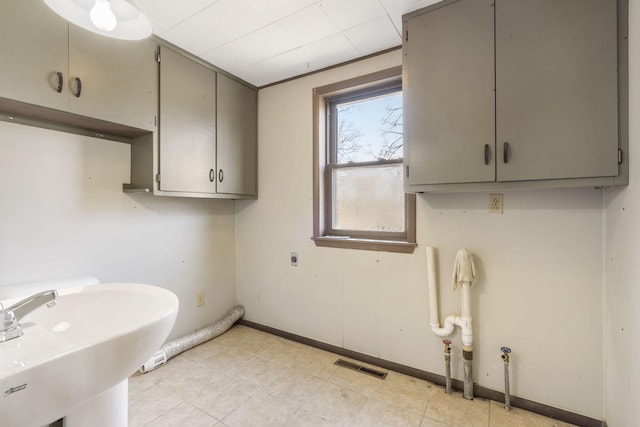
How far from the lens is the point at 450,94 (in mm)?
1569

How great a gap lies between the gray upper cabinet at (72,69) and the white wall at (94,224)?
32 centimetres

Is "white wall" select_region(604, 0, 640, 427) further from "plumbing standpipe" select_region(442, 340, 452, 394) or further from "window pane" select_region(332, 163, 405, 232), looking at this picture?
"window pane" select_region(332, 163, 405, 232)

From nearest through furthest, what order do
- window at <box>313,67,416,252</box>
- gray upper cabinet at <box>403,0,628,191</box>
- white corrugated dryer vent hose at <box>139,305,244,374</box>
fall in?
gray upper cabinet at <box>403,0,628,191</box>
white corrugated dryer vent hose at <box>139,305,244,374</box>
window at <box>313,67,416,252</box>

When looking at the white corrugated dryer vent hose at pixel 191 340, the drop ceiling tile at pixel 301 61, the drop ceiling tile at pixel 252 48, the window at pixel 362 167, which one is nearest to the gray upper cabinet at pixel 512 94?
the window at pixel 362 167

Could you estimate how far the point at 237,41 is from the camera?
1.97 meters

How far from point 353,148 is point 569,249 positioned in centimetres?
154

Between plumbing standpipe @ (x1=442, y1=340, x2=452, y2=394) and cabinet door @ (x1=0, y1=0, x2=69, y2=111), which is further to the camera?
plumbing standpipe @ (x1=442, y1=340, x2=452, y2=394)

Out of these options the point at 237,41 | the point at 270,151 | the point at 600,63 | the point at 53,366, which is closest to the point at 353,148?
the point at 270,151

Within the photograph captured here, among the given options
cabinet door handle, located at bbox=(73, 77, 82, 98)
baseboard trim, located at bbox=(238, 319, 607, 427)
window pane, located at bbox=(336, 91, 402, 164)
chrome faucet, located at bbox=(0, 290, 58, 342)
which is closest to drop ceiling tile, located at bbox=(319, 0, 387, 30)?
window pane, located at bbox=(336, 91, 402, 164)

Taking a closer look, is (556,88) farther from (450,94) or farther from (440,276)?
(440,276)

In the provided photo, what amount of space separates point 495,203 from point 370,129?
1055 millimetres

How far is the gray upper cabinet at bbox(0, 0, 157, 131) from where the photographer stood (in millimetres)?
1314

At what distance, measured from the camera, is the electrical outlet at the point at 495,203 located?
5.65 feet

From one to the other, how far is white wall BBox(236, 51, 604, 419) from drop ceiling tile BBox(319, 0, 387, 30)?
15.7 inches
